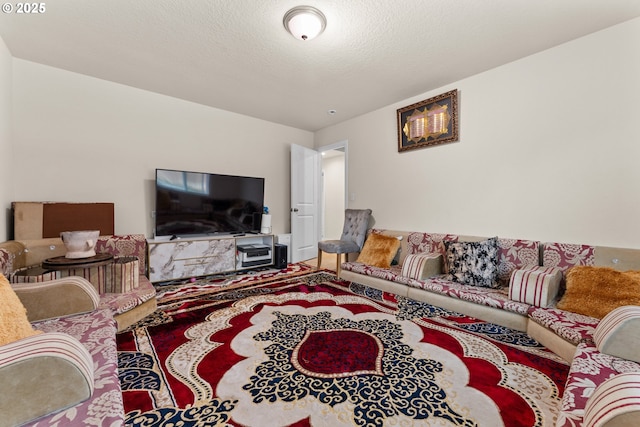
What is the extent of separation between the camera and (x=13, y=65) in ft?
9.12

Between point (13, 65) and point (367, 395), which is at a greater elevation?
point (13, 65)

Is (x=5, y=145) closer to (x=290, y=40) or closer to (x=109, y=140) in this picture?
(x=109, y=140)

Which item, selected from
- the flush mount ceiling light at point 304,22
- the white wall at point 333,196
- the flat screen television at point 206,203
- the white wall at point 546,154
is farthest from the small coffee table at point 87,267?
the white wall at point 333,196

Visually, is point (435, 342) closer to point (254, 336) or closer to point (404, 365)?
point (404, 365)

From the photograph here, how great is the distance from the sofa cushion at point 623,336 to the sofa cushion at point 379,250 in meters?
2.12

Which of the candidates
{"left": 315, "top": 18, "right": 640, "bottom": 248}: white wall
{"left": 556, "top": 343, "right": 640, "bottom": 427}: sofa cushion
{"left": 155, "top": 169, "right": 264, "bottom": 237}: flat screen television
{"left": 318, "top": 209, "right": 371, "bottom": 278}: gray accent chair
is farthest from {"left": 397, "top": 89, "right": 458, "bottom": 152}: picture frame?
{"left": 556, "top": 343, "right": 640, "bottom": 427}: sofa cushion

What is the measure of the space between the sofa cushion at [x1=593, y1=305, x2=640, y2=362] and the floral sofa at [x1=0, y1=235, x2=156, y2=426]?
2.09m

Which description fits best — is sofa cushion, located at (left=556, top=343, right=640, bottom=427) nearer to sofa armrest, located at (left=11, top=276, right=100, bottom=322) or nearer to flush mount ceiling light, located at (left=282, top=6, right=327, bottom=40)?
sofa armrest, located at (left=11, top=276, right=100, bottom=322)

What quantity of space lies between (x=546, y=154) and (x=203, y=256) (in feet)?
13.8

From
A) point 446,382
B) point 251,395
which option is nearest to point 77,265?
point 251,395

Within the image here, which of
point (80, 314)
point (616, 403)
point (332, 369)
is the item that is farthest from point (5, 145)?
point (616, 403)

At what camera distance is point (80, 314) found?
163 cm

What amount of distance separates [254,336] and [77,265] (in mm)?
1408

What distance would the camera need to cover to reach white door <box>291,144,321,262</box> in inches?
191
